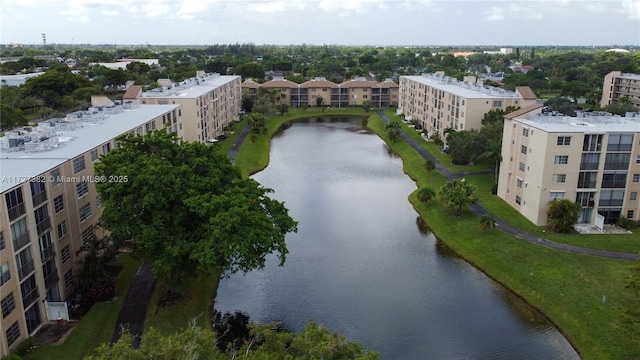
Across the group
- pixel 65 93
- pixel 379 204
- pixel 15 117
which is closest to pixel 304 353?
pixel 379 204

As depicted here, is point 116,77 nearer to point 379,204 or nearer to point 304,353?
point 379,204

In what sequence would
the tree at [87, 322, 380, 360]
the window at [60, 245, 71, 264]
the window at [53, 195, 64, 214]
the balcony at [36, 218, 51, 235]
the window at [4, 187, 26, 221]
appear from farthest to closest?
the window at [60, 245, 71, 264]
the window at [53, 195, 64, 214]
the balcony at [36, 218, 51, 235]
the window at [4, 187, 26, 221]
the tree at [87, 322, 380, 360]

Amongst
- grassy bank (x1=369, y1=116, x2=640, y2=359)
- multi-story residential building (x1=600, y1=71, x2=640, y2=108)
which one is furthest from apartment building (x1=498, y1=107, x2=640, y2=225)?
multi-story residential building (x1=600, y1=71, x2=640, y2=108)

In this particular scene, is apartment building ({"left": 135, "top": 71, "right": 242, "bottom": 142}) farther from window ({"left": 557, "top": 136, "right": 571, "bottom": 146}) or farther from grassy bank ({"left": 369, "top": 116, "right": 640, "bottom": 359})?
window ({"left": 557, "top": 136, "right": 571, "bottom": 146})

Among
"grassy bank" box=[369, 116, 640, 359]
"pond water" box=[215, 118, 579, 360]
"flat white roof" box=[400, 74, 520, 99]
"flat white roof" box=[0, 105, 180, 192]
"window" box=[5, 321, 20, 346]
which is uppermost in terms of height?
"flat white roof" box=[400, 74, 520, 99]

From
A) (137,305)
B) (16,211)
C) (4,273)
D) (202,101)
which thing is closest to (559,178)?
(137,305)

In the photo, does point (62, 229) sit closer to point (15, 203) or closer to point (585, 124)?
point (15, 203)
